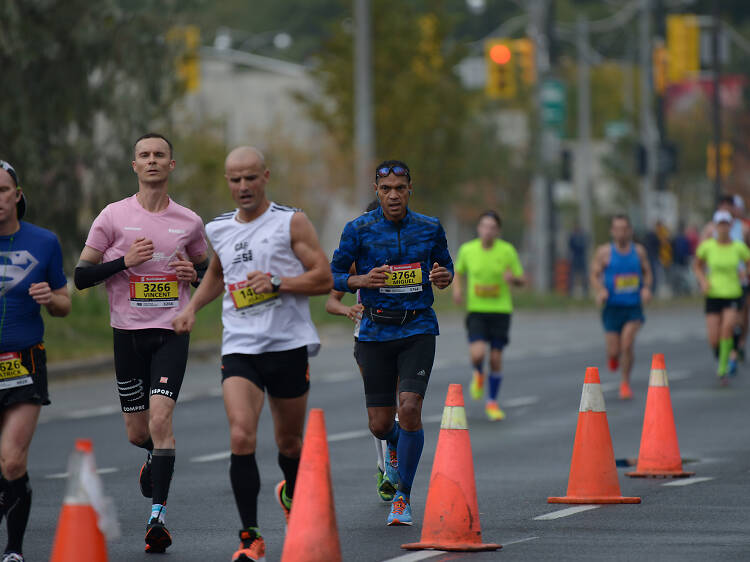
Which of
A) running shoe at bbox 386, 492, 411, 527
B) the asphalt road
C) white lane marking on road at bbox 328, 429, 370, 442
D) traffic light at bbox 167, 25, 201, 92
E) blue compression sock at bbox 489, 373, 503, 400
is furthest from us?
traffic light at bbox 167, 25, 201, 92

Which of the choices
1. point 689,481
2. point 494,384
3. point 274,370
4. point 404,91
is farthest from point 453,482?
point 404,91

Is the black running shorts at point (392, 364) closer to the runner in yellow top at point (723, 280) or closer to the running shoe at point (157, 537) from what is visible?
the running shoe at point (157, 537)

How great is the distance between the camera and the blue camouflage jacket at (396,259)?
10156mm

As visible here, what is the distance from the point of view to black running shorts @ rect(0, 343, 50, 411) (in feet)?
27.7

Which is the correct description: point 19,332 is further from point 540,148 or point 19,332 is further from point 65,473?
point 540,148

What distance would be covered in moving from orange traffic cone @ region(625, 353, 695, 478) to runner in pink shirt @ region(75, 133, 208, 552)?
3.73m

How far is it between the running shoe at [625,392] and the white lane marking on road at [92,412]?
5356 millimetres

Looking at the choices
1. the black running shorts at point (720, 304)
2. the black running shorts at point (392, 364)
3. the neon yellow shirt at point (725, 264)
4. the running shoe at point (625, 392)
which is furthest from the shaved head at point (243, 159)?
the black running shorts at point (720, 304)

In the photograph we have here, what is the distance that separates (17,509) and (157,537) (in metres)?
0.97

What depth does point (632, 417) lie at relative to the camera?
1722 centimetres

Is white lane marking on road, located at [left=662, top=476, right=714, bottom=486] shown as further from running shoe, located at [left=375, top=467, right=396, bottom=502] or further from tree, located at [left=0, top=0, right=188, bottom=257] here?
tree, located at [left=0, top=0, right=188, bottom=257]

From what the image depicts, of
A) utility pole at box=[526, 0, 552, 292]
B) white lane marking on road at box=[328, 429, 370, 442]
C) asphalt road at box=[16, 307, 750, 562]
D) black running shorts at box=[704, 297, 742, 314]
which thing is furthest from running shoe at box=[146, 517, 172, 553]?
utility pole at box=[526, 0, 552, 292]

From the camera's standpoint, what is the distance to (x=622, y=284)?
19.5 m

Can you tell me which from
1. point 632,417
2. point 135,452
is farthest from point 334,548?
point 632,417
